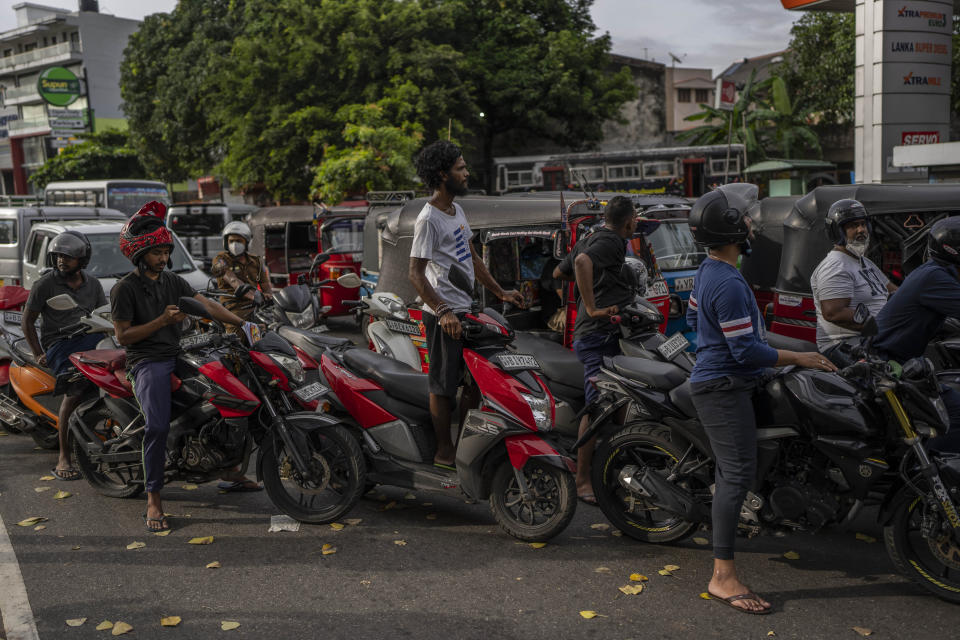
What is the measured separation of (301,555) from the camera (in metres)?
4.59

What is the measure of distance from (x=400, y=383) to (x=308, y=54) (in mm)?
22476

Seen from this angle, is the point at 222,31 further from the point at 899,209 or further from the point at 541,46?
the point at 899,209

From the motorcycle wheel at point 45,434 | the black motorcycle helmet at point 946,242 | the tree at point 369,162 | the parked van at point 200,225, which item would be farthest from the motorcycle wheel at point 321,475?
the tree at point 369,162

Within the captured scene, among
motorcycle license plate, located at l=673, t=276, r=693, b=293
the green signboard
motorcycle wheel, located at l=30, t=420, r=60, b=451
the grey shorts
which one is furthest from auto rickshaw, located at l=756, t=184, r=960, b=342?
the green signboard

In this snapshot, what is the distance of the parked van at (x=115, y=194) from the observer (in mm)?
26141

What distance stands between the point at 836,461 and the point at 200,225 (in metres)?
19.2

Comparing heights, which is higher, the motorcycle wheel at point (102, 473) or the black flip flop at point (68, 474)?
the motorcycle wheel at point (102, 473)

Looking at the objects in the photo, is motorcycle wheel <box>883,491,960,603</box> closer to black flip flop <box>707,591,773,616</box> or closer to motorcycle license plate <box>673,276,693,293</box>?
black flip flop <box>707,591,773,616</box>

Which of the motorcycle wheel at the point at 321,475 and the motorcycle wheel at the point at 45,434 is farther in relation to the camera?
the motorcycle wheel at the point at 45,434

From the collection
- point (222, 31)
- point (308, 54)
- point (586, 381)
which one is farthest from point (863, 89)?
point (222, 31)

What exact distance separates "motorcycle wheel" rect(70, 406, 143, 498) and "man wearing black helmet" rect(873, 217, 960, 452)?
4.66 m

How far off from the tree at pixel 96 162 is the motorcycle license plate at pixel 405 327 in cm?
3973

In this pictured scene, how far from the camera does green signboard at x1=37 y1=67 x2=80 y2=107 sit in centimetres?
4422

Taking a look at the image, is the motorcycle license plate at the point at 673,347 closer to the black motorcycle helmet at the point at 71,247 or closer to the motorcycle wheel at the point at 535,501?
→ the motorcycle wheel at the point at 535,501
